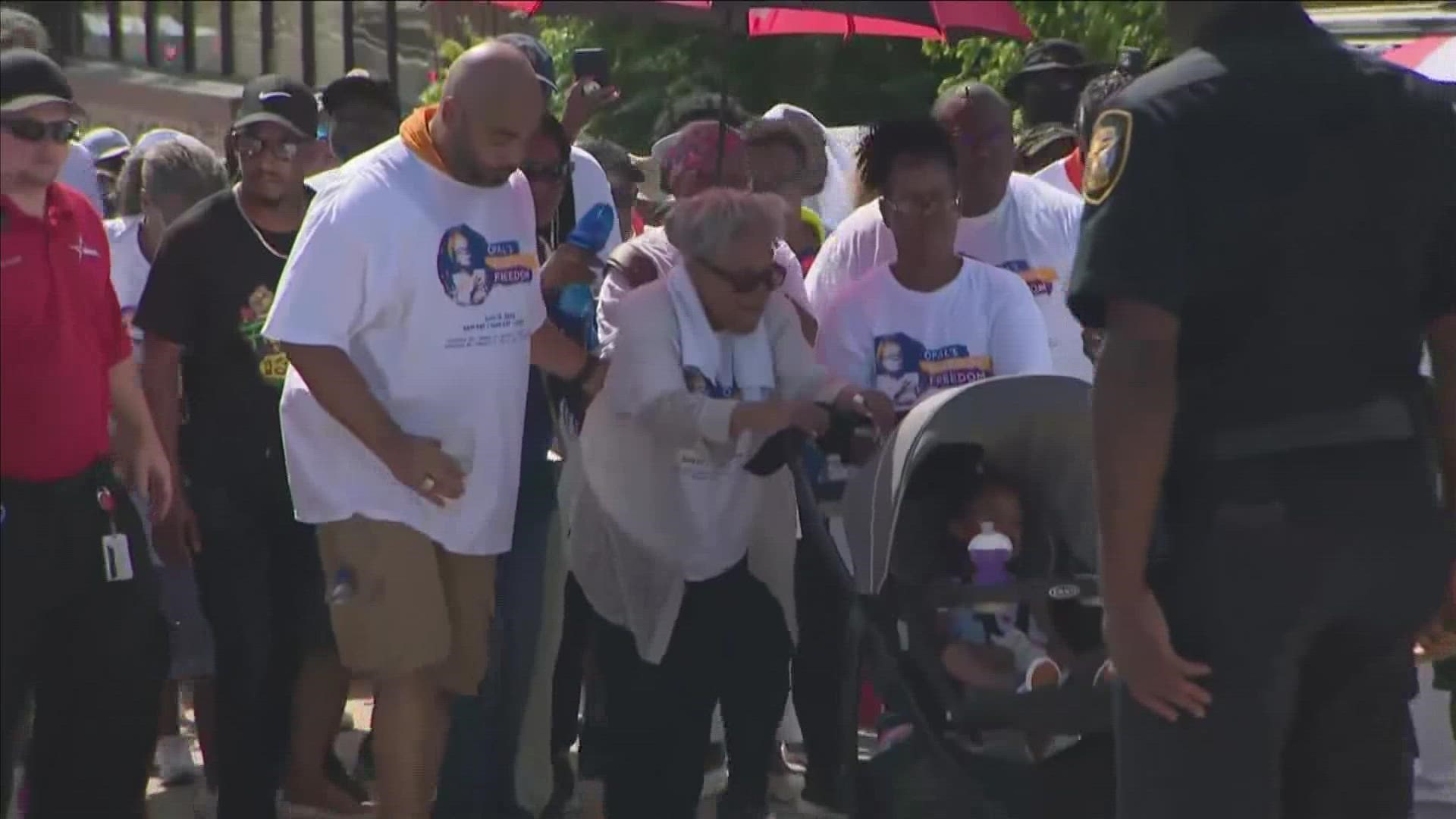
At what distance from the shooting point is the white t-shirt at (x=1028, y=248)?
6.47 meters

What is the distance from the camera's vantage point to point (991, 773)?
4926mm

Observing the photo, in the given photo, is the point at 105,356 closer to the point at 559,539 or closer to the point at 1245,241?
the point at 559,539

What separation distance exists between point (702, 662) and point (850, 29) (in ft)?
8.90

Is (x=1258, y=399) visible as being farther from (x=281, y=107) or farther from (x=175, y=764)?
(x=175, y=764)

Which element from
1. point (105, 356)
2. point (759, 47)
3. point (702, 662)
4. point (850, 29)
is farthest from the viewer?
point (759, 47)

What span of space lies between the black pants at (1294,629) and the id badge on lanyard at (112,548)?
2.00m

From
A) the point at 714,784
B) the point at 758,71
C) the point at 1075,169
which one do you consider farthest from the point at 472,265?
the point at 758,71

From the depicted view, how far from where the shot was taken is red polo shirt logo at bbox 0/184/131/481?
457cm

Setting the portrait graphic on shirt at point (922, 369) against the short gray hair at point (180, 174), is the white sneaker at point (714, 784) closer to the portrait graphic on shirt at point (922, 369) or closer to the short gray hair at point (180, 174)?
the portrait graphic on shirt at point (922, 369)

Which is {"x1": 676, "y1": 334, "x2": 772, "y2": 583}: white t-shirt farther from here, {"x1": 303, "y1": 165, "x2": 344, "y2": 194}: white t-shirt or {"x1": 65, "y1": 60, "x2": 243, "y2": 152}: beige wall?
{"x1": 65, "y1": 60, "x2": 243, "y2": 152}: beige wall

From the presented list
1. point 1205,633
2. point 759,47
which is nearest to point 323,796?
point 1205,633

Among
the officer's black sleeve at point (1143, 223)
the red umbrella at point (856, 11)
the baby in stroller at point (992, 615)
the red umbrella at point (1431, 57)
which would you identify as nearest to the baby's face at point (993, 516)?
the baby in stroller at point (992, 615)

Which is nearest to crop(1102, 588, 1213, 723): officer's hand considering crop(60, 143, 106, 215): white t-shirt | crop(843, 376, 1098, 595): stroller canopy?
crop(843, 376, 1098, 595): stroller canopy

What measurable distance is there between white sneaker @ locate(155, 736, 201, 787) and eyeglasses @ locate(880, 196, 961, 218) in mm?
2553
